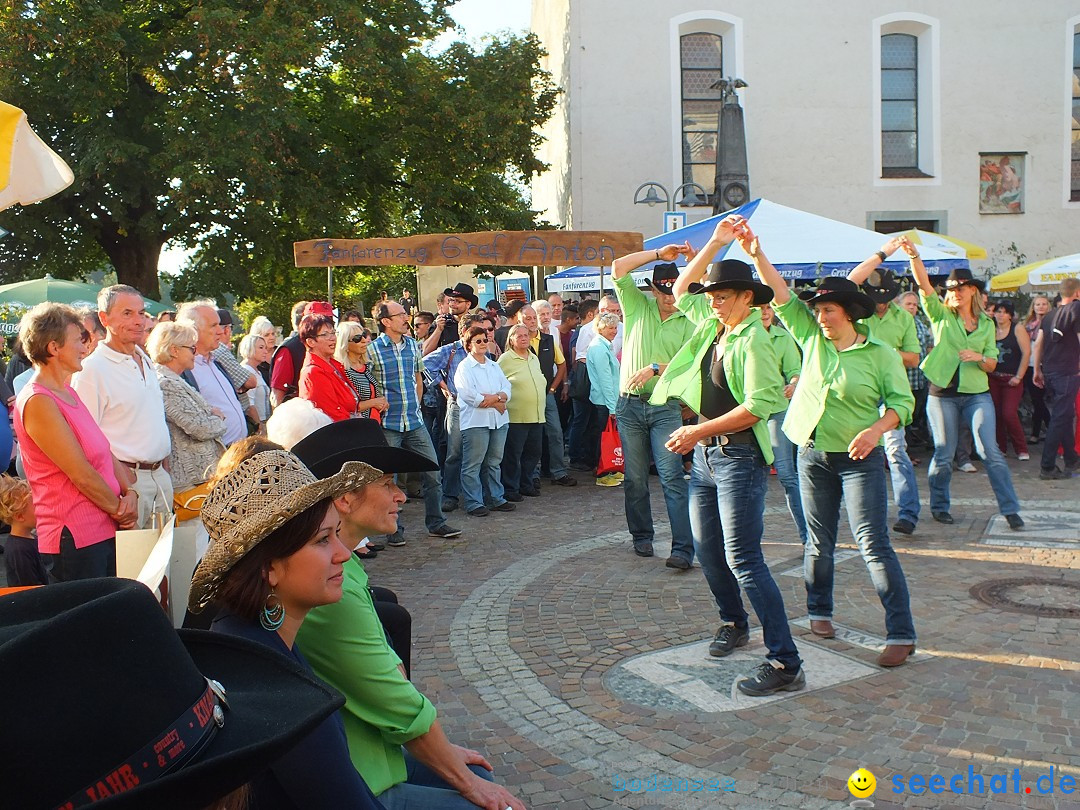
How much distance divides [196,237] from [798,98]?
15303 millimetres

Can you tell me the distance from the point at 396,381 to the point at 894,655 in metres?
4.76

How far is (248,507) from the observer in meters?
2.25

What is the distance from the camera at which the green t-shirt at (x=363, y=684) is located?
254cm

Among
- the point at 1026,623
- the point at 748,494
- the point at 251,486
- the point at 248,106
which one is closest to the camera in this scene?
the point at 251,486

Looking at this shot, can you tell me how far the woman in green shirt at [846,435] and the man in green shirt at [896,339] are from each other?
0.80m

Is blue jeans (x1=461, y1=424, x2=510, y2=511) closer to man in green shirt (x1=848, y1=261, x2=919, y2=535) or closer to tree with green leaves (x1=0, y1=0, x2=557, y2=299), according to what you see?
man in green shirt (x1=848, y1=261, x2=919, y2=535)

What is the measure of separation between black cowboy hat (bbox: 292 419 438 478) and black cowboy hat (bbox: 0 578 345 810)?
1846 mm

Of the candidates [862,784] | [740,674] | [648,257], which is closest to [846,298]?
[648,257]

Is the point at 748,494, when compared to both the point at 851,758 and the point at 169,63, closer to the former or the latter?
the point at 851,758

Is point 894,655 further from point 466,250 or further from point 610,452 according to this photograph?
point 466,250

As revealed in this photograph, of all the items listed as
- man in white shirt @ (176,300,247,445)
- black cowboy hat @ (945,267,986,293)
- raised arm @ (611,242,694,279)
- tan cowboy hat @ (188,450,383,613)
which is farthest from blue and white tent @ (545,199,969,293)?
tan cowboy hat @ (188,450,383,613)

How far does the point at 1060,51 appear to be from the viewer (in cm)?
2477

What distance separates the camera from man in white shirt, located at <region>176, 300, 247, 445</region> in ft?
21.8

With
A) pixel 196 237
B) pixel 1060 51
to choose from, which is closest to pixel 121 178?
pixel 196 237
